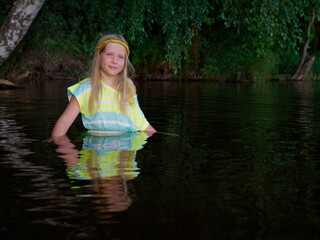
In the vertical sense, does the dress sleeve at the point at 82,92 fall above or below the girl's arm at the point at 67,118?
above

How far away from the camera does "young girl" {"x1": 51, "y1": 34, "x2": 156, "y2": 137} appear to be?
546cm

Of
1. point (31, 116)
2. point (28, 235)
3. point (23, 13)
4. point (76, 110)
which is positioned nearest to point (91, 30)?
point (23, 13)

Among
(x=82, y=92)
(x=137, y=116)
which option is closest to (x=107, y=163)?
(x=82, y=92)

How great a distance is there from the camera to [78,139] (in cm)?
562

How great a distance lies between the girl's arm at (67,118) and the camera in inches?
212

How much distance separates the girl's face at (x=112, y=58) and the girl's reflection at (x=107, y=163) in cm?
82

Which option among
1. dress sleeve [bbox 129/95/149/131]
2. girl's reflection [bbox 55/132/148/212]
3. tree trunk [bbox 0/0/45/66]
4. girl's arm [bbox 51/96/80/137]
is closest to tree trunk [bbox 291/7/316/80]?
tree trunk [bbox 0/0/45/66]

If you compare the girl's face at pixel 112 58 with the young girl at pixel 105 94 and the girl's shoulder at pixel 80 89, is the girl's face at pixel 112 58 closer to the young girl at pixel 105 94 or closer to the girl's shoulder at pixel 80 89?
the young girl at pixel 105 94

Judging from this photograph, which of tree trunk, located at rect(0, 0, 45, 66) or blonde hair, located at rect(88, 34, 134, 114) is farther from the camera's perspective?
tree trunk, located at rect(0, 0, 45, 66)

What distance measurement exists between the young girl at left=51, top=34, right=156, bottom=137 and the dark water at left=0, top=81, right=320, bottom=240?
0.73ft

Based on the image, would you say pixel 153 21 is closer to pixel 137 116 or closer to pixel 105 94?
pixel 137 116

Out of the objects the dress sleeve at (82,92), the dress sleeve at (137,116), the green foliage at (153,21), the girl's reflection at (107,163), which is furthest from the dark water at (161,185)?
the green foliage at (153,21)

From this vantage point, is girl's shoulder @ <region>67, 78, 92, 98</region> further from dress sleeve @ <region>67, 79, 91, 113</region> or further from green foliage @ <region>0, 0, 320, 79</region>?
green foliage @ <region>0, 0, 320, 79</region>

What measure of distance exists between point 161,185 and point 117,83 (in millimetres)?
2572
